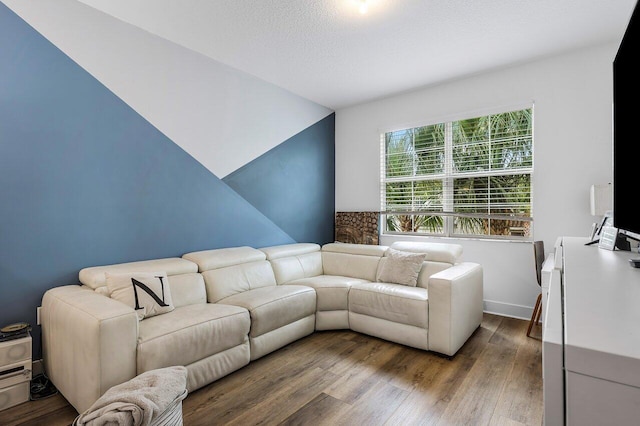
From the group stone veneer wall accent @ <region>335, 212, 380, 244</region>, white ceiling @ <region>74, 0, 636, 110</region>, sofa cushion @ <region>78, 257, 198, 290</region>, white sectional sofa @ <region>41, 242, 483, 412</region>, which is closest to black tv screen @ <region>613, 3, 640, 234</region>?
white sectional sofa @ <region>41, 242, 483, 412</region>

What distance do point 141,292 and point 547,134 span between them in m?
4.12

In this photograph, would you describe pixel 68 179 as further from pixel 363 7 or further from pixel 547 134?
pixel 547 134

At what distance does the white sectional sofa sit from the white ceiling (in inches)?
80.1

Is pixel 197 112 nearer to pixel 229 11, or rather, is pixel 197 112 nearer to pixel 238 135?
pixel 238 135

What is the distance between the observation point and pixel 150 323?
85.0 inches

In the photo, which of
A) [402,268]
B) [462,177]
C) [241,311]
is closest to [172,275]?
[241,311]

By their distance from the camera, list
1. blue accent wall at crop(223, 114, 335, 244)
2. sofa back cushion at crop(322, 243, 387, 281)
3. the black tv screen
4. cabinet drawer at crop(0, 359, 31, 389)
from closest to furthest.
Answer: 1. the black tv screen
2. cabinet drawer at crop(0, 359, 31, 389)
3. sofa back cushion at crop(322, 243, 387, 281)
4. blue accent wall at crop(223, 114, 335, 244)

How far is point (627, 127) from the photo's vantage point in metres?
1.15

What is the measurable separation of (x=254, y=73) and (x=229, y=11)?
1212mm

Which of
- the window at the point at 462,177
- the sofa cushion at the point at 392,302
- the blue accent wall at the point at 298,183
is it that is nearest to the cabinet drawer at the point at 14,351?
the blue accent wall at the point at 298,183

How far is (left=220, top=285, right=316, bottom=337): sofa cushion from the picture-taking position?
2.61 m

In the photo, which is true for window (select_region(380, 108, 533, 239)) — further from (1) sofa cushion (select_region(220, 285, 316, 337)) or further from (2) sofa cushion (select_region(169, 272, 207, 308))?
(2) sofa cushion (select_region(169, 272, 207, 308))

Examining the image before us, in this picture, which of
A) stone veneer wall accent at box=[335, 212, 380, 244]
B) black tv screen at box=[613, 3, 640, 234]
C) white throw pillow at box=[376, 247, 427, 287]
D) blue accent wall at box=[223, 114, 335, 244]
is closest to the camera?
black tv screen at box=[613, 3, 640, 234]

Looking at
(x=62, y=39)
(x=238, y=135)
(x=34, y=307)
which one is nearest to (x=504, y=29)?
(x=238, y=135)
